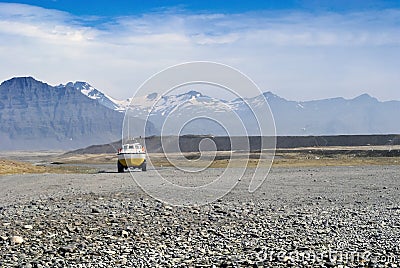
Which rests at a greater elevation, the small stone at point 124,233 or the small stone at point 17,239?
the small stone at point 124,233

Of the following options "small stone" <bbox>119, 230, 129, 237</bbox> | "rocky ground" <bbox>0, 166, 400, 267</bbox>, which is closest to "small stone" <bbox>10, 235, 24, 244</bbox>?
"rocky ground" <bbox>0, 166, 400, 267</bbox>

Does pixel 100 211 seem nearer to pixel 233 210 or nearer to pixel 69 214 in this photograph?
pixel 69 214

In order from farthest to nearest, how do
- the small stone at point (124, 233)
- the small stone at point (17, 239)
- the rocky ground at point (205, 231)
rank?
the small stone at point (124, 233) < the small stone at point (17, 239) < the rocky ground at point (205, 231)

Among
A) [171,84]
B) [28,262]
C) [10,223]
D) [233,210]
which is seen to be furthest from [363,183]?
[28,262]

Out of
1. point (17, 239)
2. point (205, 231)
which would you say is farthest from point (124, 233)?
point (17, 239)

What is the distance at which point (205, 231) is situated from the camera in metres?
14.8

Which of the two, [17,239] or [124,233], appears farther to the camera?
[124,233]

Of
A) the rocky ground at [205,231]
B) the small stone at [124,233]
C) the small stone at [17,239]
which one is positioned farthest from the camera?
the small stone at [124,233]

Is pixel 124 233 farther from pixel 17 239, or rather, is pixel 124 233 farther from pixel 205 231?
pixel 17 239

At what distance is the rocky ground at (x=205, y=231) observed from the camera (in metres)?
11.7

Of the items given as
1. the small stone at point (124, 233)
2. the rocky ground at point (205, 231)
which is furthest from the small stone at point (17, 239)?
the small stone at point (124, 233)

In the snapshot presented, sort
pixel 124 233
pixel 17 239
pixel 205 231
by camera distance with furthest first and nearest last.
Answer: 1. pixel 205 231
2. pixel 124 233
3. pixel 17 239

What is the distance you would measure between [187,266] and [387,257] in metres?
3.65

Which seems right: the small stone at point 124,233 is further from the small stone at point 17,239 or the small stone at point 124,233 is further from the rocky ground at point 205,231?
the small stone at point 17,239
